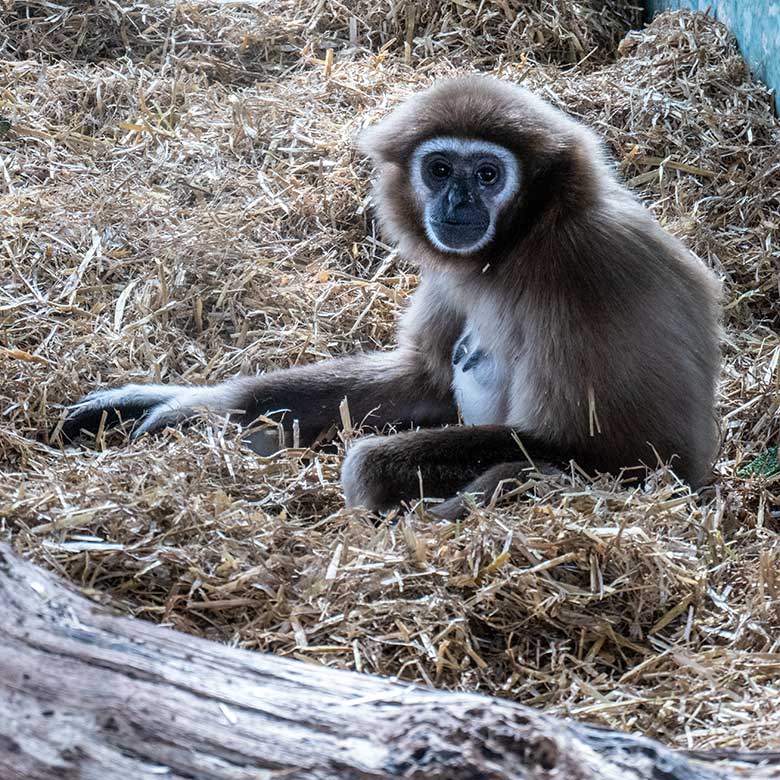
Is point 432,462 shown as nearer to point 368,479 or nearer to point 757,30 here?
point 368,479

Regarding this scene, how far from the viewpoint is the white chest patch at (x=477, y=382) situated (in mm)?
6176

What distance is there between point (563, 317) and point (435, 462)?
827mm

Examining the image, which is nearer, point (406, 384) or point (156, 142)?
point (406, 384)

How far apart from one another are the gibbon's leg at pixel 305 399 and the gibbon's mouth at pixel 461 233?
3.00 feet

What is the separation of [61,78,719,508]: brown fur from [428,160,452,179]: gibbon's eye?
0.41 ft

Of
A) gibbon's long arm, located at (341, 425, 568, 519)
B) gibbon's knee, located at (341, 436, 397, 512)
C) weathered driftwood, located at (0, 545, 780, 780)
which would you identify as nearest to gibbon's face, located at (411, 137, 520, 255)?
gibbon's long arm, located at (341, 425, 568, 519)

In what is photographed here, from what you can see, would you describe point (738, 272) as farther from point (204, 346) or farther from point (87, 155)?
point (87, 155)

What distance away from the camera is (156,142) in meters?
8.66

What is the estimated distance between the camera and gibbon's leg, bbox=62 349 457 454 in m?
6.48

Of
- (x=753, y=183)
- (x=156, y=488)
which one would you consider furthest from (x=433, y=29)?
(x=156, y=488)

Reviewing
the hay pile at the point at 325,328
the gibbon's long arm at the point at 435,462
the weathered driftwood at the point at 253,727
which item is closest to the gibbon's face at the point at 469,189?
the gibbon's long arm at the point at 435,462

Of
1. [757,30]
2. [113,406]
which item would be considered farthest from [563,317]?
[757,30]

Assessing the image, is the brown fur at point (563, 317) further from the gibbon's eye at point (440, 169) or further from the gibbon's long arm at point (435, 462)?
the gibbon's eye at point (440, 169)

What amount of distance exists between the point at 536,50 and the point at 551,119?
3.87m
